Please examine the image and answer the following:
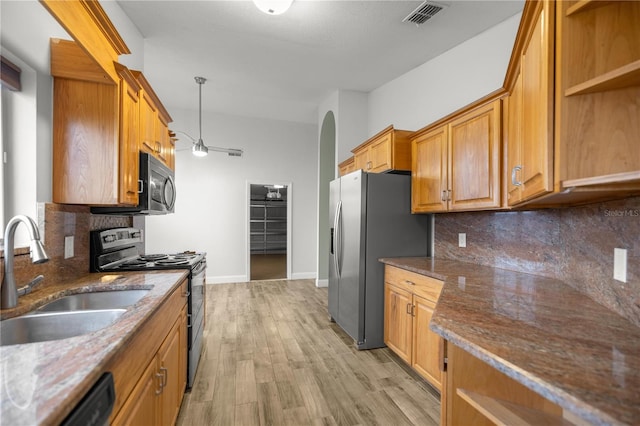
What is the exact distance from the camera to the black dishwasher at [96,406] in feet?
2.21

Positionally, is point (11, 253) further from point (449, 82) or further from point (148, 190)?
point (449, 82)

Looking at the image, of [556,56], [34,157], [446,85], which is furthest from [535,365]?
[446,85]

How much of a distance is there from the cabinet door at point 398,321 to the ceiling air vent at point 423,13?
2.43 m

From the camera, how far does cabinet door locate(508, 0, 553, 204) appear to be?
42.6 inches

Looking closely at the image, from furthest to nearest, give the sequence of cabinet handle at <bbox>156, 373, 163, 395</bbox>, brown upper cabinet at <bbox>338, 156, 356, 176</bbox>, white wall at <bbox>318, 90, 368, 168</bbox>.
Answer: white wall at <bbox>318, 90, 368, 168</bbox> → brown upper cabinet at <bbox>338, 156, 356, 176</bbox> → cabinet handle at <bbox>156, 373, 163, 395</bbox>

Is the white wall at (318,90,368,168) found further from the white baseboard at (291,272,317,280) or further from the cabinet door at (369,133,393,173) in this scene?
the white baseboard at (291,272,317,280)

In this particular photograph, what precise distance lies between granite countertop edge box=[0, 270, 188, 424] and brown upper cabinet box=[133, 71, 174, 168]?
1274 mm

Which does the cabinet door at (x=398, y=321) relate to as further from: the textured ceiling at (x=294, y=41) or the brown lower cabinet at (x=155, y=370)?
the textured ceiling at (x=294, y=41)

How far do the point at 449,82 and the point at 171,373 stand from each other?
3.49 m

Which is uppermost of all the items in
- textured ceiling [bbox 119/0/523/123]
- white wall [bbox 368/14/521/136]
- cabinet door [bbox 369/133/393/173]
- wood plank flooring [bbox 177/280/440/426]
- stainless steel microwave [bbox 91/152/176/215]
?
textured ceiling [bbox 119/0/523/123]

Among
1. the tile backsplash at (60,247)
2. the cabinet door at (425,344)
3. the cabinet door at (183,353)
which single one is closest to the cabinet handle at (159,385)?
the cabinet door at (183,353)

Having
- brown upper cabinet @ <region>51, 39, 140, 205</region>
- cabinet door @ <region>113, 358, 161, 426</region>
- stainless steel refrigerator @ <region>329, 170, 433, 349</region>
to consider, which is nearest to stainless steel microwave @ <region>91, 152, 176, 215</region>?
brown upper cabinet @ <region>51, 39, 140, 205</region>

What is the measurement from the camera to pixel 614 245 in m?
1.34

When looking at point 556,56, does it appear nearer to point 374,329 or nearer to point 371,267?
point 371,267
